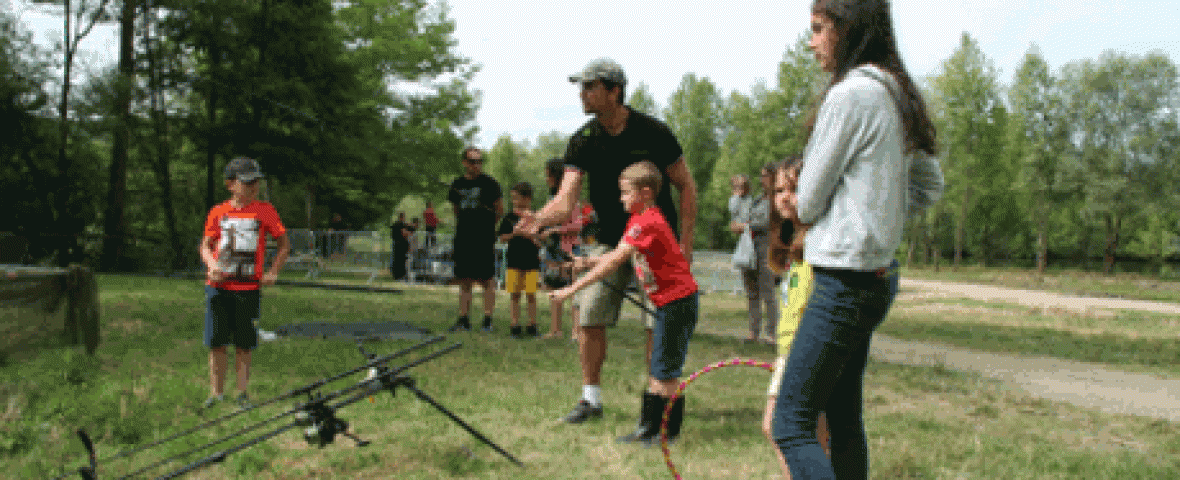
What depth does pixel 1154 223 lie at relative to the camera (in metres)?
55.6

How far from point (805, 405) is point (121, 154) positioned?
66.8ft

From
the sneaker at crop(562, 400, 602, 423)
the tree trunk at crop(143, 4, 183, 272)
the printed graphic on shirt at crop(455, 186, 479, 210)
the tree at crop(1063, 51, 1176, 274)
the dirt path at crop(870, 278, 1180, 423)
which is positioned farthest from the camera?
the tree at crop(1063, 51, 1176, 274)

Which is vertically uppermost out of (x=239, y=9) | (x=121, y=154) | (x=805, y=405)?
(x=239, y=9)

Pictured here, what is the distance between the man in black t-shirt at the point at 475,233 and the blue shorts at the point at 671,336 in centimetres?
441

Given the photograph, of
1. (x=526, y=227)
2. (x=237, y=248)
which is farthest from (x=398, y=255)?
(x=526, y=227)

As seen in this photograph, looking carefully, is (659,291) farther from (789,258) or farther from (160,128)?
(160,128)

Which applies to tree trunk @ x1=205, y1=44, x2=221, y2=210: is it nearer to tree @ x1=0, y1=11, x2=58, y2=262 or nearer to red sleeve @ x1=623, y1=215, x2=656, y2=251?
tree @ x1=0, y1=11, x2=58, y2=262

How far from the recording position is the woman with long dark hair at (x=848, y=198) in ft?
6.87

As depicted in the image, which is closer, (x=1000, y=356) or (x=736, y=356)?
(x=736, y=356)

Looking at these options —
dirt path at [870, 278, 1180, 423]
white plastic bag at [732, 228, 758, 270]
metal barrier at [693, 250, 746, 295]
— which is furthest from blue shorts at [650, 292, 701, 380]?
metal barrier at [693, 250, 746, 295]

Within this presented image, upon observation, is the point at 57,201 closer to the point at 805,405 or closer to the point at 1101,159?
the point at 805,405

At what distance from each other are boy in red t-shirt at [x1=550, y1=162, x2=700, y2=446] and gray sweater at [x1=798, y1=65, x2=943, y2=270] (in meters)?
1.70

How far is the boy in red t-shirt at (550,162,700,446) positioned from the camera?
12.7 ft

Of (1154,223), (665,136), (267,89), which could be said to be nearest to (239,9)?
(267,89)
